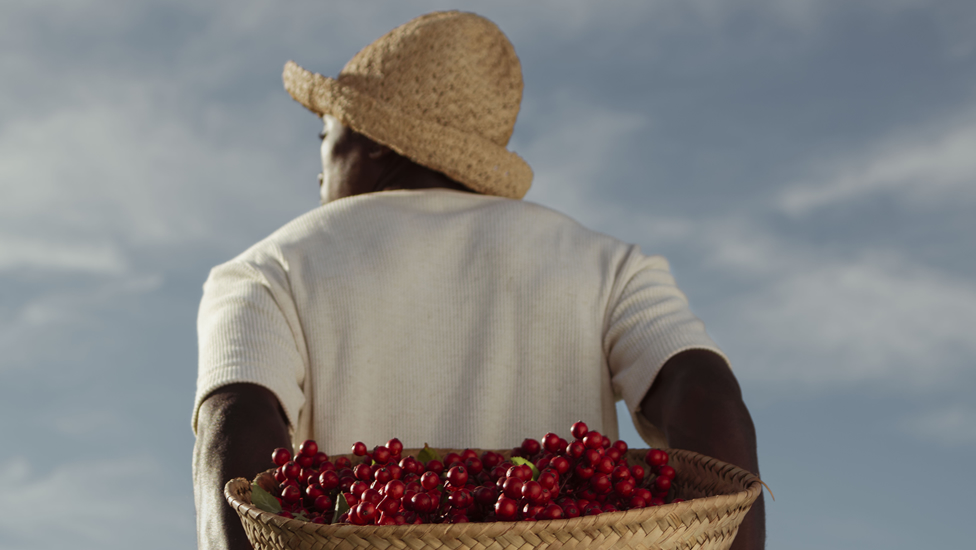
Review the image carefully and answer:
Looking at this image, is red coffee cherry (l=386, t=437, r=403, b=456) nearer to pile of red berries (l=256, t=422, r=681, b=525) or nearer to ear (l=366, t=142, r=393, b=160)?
pile of red berries (l=256, t=422, r=681, b=525)

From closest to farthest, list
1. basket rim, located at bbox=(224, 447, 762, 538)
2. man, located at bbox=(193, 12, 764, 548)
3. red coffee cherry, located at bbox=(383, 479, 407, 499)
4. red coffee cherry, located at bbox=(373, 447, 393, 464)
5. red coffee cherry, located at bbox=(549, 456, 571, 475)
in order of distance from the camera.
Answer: basket rim, located at bbox=(224, 447, 762, 538)
red coffee cherry, located at bbox=(383, 479, 407, 499)
red coffee cherry, located at bbox=(549, 456, 571, 475)
red coffee cherry, located at bbox=(373, 447, 393, 464)
man, located at bbox=(193, 12, 764, 548)

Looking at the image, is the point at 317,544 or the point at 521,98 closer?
the point at 317,544

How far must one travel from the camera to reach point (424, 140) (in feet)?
8.34

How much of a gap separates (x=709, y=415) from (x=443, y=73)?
1.37 meters

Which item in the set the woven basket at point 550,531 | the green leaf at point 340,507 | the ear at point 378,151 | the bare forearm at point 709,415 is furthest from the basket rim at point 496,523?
the ear at point 378,151

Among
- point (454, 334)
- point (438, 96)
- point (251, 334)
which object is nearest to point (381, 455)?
point (251, 334)

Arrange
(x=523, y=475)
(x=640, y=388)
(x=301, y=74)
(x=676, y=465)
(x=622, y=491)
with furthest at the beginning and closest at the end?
(x=301, y=74) < (x=640, y=388) < (x=676, y=465) < (x=622, y=491) < (x=523, y=475)

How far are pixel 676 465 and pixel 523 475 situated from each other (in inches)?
20.4

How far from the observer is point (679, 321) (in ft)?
6.95

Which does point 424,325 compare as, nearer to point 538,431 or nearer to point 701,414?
point 538,431

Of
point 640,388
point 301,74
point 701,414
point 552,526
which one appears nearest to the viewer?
point 552,526

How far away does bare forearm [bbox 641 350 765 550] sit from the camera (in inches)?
69.8

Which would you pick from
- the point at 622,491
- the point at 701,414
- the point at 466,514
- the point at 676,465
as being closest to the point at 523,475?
the point at 466,514

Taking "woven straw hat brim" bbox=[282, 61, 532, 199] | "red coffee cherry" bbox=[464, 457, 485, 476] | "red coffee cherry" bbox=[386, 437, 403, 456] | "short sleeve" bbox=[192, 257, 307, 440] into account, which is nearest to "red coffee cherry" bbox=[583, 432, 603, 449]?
"red coffee cherry" bbox=[464, 457, 485, 476]
